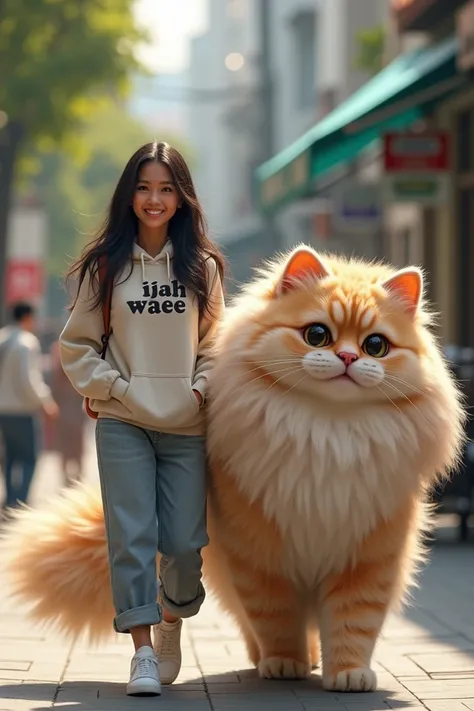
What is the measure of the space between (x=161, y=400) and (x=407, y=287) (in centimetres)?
94

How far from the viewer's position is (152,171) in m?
5.77

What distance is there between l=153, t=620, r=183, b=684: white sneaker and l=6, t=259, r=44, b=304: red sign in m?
23.7

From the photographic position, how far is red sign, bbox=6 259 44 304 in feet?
96.7

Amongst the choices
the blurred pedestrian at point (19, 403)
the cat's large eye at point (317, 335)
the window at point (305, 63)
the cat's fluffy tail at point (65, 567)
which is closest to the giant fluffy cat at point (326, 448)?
the cat's large eye at point (317, 335)

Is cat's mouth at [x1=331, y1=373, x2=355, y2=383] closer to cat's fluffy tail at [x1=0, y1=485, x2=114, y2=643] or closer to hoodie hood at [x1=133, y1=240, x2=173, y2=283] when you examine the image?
hoodie hood at [x1=133, y1=240, x2=173, y2=283]

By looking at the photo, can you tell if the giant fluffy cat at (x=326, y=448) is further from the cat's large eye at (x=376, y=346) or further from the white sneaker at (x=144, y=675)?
the white sneaker at (x=144, y=675)

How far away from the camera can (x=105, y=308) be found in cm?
570

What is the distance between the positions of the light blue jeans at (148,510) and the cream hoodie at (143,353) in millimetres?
75

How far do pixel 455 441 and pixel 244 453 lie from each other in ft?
2.51

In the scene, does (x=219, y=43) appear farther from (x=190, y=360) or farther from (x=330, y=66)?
(x=190, y=360)

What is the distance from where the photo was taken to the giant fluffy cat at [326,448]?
547cm

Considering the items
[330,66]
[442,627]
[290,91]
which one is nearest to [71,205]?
[290,91]

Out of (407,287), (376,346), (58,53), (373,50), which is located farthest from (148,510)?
(58,53)

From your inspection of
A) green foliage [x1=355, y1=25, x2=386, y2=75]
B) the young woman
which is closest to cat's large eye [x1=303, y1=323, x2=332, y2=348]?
the young woman
